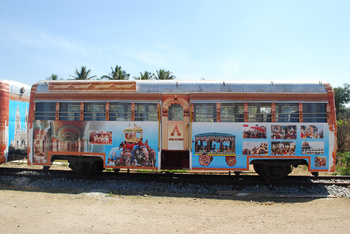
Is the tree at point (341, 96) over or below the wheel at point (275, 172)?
over

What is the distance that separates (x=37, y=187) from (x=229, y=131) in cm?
634

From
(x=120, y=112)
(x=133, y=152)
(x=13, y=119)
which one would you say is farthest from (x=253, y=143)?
(x=13, y=119)

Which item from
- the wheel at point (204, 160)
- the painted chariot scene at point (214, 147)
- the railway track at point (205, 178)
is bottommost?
the railway track at point (205, 178)

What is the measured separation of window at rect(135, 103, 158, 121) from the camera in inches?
333

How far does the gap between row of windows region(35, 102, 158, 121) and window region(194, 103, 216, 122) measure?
1319mm

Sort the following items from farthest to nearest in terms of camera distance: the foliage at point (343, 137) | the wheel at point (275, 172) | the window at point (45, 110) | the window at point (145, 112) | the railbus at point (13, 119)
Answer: the foliage at point (343, 137)
the railbus at point (13, 119)
the window at point (45, 110)
the window at point (145, 112)
the wheel at point (275, 172)

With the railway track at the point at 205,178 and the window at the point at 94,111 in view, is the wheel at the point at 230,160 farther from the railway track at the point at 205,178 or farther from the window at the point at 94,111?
the window at the point at 94,111

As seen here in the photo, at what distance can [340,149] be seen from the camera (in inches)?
653

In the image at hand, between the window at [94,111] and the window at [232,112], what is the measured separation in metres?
3.92

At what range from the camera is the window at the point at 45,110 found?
8.89 meters

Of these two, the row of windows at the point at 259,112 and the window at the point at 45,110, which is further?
the window at the point at 45,110

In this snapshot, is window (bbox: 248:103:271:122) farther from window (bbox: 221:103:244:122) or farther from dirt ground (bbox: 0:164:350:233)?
dirt ground (bbox: 0:164:350:233)

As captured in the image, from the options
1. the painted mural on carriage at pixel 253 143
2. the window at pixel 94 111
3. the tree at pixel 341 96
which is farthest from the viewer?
the tree at pixel 341 96

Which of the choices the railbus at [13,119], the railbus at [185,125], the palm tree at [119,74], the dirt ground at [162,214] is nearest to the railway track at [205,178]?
the railbus at [185,125]
